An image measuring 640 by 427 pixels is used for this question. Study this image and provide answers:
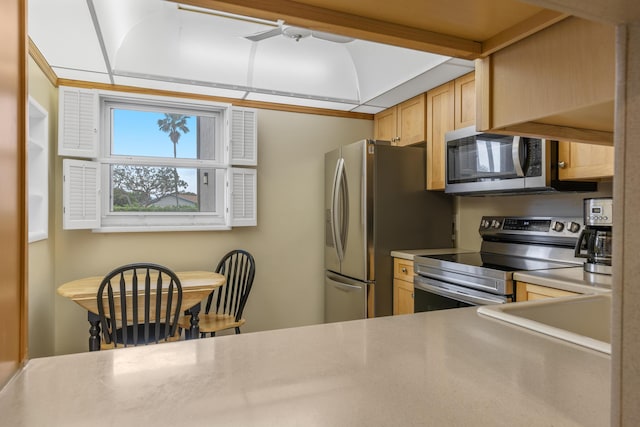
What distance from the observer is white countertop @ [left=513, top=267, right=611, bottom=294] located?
173 centimetres

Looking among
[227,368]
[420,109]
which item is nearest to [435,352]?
[227,368]

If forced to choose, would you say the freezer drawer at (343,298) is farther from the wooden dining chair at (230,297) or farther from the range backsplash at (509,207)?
the range backsplash at (509,207)

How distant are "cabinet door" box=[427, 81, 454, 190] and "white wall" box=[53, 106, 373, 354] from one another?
989 millimetres

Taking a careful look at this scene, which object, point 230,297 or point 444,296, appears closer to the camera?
point 444,296

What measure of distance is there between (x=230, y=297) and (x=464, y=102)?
244cm

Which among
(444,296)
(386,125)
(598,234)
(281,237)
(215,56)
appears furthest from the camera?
(386,125)

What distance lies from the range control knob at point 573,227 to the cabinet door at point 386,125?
5.59 ft

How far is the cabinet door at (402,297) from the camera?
3000 mm

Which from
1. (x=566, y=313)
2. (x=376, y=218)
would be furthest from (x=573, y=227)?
(x=566, y=313)

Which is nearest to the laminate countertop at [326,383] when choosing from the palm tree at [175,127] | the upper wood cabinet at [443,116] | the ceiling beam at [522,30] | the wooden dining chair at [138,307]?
the ceiling beam at [522,30]

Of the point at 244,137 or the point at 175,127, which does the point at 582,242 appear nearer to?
the point at 244,137

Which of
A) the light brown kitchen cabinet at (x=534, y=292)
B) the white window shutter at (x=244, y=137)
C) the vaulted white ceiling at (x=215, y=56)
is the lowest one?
the light brown kitchen cabinet at (x=534, y=292)

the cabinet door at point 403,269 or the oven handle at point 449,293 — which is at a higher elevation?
the cabinet door at point 403,269

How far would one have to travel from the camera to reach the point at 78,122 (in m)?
2.95
